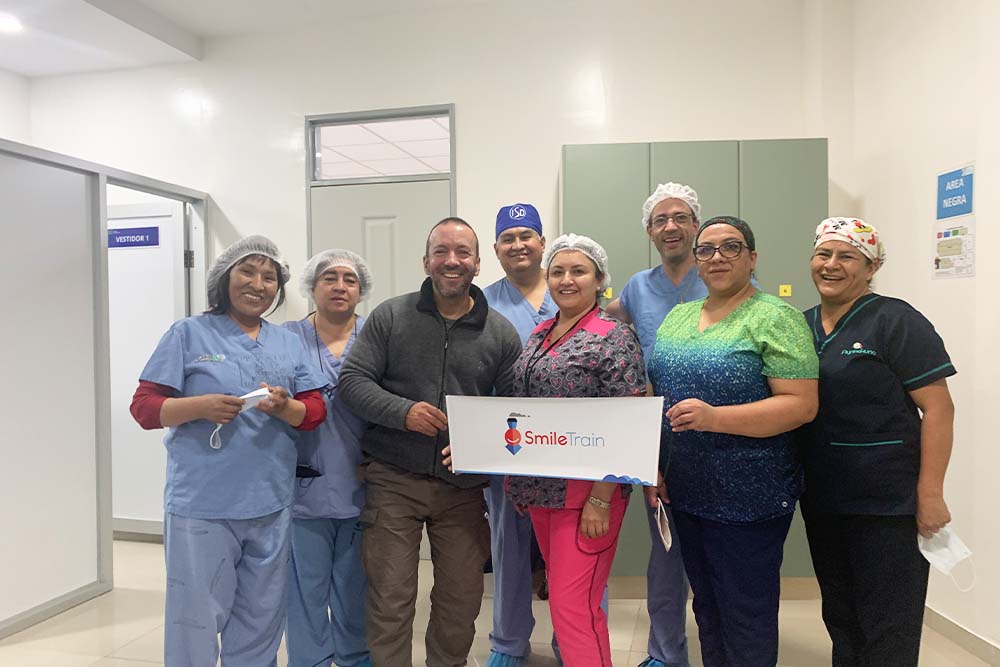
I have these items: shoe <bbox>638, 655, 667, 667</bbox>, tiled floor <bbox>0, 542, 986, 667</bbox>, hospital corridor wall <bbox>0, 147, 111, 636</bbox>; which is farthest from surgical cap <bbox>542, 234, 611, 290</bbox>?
hospital corridor wall <bbox>0, 147, 111, 636</bbox>

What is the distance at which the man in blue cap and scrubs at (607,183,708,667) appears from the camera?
2.32 m

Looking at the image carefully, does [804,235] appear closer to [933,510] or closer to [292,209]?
[933,510]

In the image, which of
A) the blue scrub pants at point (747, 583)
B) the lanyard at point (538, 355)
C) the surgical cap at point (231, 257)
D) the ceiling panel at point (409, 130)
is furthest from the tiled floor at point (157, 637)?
the ceiling panel at point (409, 130)

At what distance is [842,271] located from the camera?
1.77m

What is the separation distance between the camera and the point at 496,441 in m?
1.83

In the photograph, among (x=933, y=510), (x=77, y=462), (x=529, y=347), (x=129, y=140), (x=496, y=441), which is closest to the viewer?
(x=933, y=510)

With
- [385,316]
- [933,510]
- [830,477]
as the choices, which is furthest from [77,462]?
[933,510]

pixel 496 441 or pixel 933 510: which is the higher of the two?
pixel 496 441

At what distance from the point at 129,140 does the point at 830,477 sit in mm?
4521

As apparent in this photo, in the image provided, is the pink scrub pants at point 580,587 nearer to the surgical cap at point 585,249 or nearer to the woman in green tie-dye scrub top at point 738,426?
the woman in green tie-dye scrub top at point 738,426

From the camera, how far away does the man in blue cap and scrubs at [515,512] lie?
2377 millimetres

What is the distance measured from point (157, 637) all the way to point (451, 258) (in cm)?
213

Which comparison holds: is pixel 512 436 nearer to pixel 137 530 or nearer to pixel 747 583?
pixel 747 583

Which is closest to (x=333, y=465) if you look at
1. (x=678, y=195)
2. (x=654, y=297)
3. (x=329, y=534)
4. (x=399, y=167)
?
(x=329, y=534)
